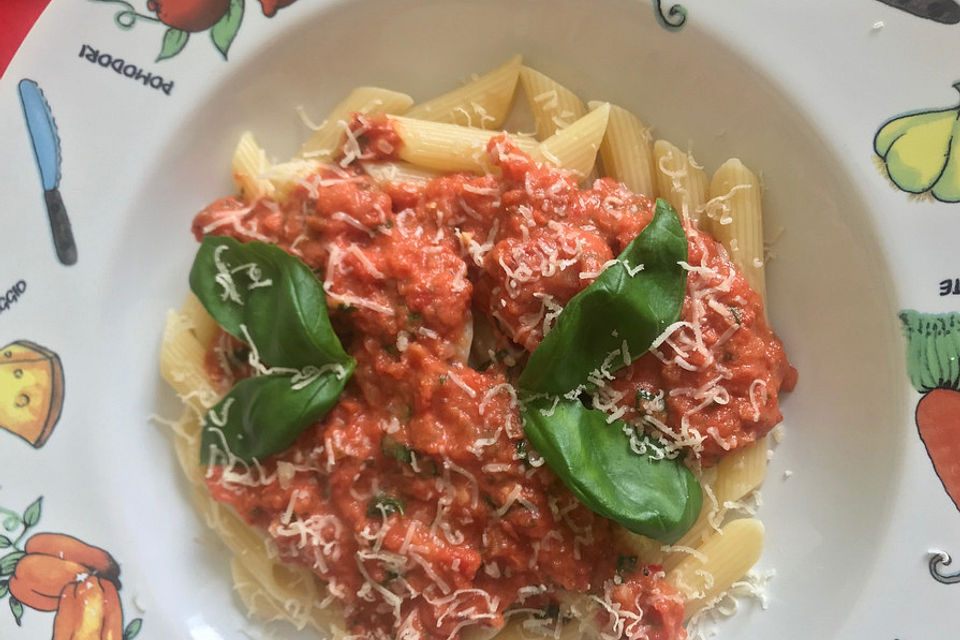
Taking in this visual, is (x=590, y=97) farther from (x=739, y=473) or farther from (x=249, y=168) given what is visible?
(x=739, y=473)

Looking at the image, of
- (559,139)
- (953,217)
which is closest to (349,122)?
(559,139)

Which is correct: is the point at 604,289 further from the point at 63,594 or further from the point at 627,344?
the point at 63,594

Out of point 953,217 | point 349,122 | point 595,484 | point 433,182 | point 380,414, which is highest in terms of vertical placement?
point 349,122

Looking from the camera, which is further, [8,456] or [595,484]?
[8,456]

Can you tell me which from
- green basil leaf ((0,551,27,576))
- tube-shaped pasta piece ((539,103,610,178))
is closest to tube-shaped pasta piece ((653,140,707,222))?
tube-shaped pasta piece ((539,103,610,178))

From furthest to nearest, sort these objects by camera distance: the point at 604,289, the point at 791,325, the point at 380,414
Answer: the point at 791,325, the point at 380,414, the point at 604,289

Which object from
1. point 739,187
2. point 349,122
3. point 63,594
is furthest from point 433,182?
point 63,594

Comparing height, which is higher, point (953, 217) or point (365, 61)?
point (365, 61)

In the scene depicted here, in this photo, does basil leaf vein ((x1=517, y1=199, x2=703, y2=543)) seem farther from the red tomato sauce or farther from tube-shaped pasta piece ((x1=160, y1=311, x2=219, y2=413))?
tube-shaped pasta piece ((x1=160, y1=311, x2=219, y2=413))

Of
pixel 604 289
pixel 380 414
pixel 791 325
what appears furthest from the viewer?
pixel 791 325
